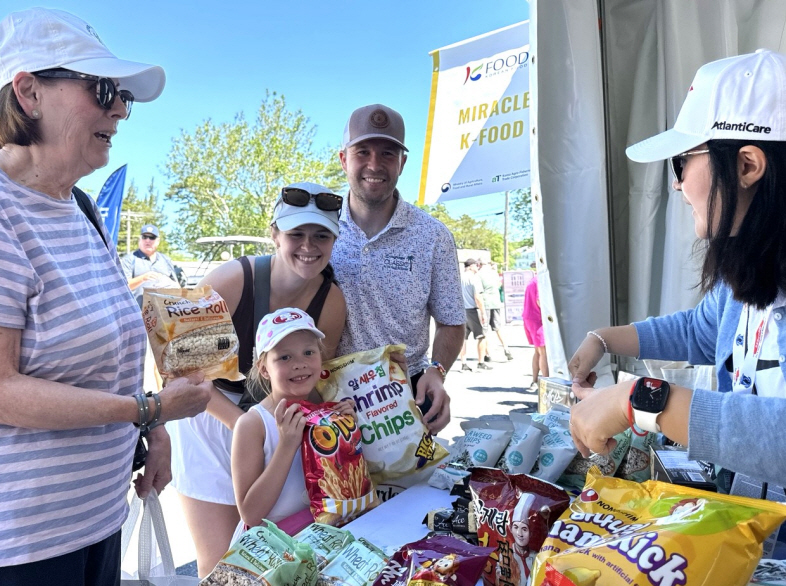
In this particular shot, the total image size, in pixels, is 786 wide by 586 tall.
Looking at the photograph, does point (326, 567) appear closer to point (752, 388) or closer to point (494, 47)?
point (752, 388)

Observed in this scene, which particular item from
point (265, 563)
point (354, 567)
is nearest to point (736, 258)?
point (354, 567)

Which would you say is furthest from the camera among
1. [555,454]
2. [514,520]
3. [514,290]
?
[514,290]

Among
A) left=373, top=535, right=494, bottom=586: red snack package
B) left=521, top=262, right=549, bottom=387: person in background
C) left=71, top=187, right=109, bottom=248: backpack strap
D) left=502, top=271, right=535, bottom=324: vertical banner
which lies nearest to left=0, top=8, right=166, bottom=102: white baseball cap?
left=71, top=187, right=109, bottom=248: backpack strap

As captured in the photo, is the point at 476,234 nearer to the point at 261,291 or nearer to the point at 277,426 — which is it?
the point at 261,291

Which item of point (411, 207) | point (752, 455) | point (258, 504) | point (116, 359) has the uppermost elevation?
point (411, 207)

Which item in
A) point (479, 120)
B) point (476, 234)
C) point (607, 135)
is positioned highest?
point (476, 234)

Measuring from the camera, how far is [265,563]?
1.11 meters

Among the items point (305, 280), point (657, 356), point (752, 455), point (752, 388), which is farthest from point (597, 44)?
point (752, 455)

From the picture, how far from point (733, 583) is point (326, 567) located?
0.76 m

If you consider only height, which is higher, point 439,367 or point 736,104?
point 736,104

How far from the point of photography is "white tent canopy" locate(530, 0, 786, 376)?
9.04ft

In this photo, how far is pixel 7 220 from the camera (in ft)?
4.10

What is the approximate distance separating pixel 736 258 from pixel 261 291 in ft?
5.20

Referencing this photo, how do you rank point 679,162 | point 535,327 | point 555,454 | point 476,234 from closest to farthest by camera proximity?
point 679,162, point 555,454, point 535,327, point 476,234
